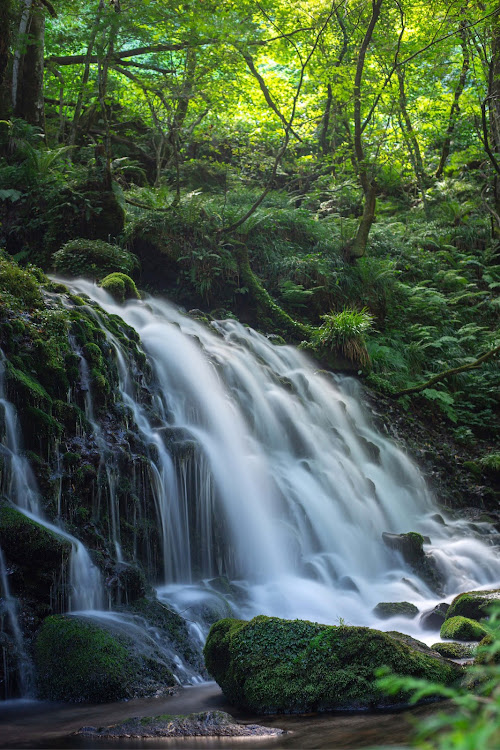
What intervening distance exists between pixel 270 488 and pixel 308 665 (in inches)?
176

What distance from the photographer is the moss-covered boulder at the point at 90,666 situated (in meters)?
4.53

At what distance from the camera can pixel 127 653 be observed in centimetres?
482

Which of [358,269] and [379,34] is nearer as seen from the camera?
[358,269]

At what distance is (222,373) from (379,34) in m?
12.0

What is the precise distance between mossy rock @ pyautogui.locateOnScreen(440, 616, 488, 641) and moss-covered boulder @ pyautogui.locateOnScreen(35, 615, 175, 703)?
102 inches

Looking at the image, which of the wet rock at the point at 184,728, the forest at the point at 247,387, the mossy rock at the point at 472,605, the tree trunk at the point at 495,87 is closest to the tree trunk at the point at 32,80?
the forest at the point at 247,387

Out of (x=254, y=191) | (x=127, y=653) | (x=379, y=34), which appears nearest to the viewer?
(x=127, y=653)

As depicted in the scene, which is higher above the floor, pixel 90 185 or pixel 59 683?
pixel 90 185

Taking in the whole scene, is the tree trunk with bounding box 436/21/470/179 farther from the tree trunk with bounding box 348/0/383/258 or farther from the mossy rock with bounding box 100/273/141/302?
the mossy rock with bounding box 100/273/141/302

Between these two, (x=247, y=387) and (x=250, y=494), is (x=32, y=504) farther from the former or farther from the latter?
(x=247, y=387)

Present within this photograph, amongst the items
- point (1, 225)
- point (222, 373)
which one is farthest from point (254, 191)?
point (222, 373)

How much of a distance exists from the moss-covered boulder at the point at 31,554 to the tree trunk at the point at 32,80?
528 inches

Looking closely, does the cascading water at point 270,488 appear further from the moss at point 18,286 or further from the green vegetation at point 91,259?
the moss at point 18,286

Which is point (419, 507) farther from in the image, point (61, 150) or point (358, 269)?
point (61, 150)
